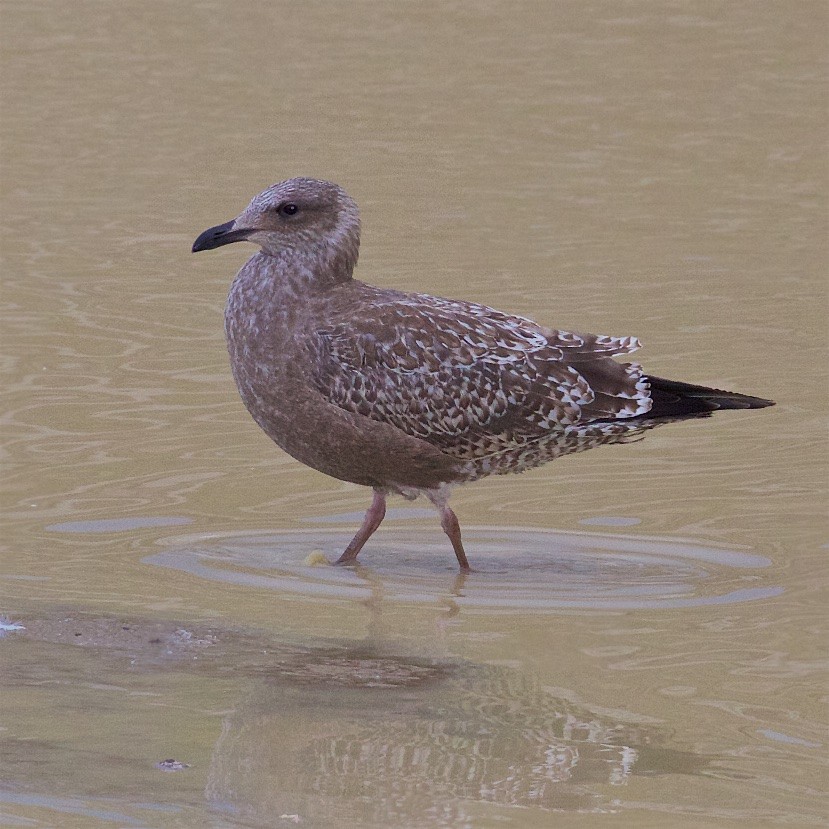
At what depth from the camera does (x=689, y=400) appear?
916 centimetres

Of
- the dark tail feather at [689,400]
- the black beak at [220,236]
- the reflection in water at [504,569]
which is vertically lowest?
the reflection in water at [504,569]

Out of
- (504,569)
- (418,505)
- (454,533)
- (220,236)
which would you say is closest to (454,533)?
(454,533)

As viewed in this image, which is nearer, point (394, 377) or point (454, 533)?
point (394, 377)

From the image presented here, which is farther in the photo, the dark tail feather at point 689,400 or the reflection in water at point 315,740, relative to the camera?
the dark tail feather at point 689,400

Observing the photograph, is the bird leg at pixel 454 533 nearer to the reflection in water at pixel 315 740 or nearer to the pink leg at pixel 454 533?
the pink leg at pixel 454 533

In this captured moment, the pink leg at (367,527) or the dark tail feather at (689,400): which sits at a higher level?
the dark tail feather at (689,400)

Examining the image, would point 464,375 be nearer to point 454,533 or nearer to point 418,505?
point 454,533

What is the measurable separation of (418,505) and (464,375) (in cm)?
147

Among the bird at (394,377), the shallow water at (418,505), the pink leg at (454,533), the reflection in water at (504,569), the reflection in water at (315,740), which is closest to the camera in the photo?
the reflection in water at (315,740)

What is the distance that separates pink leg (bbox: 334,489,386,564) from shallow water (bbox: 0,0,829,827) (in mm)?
98

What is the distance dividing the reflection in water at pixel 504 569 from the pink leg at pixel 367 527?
0.08m

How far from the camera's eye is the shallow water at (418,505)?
641cm

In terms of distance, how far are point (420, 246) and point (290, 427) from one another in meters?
6.45

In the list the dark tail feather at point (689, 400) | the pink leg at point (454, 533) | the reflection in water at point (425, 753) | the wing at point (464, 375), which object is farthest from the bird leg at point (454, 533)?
the reflection in water at point (425, 753)
